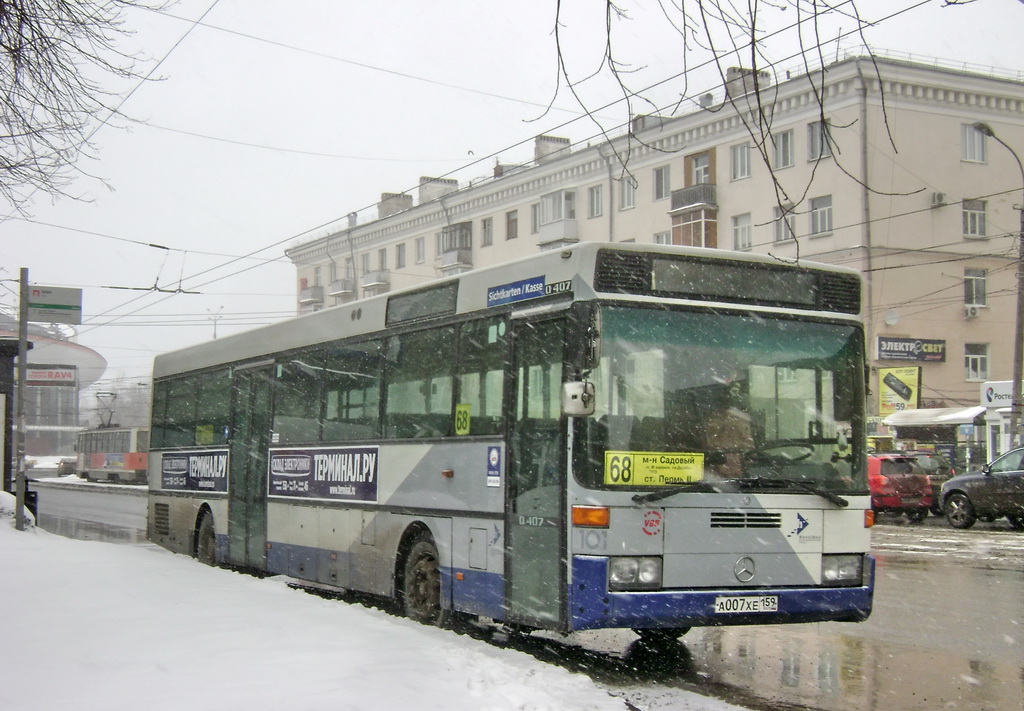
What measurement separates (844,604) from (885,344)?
3169 centimetres

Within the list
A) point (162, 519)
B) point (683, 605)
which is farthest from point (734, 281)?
point (162, 519)

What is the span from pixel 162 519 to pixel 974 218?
32.2m

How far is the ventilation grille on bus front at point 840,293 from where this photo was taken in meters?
8.54

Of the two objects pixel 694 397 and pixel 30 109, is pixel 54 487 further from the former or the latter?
pixel 694 397

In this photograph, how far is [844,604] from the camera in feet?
26.6

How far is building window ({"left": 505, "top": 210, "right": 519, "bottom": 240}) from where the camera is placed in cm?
5262

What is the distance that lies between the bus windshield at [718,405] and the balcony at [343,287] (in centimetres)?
5584

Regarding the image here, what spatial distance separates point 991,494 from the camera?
2222 cm

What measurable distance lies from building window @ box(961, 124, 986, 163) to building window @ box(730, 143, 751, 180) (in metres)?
7.24

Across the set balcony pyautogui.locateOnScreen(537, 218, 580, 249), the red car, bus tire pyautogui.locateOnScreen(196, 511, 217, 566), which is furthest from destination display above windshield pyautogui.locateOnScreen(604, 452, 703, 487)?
balcony pyautogui.locateOnScreen(537, 218, 580, 249)

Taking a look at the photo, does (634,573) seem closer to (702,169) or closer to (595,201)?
(702,169)

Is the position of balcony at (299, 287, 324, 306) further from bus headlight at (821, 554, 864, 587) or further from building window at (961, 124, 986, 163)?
bus headlight at (821, 554, 864, 587)

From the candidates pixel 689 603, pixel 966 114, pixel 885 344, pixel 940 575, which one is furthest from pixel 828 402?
pixel 966 114

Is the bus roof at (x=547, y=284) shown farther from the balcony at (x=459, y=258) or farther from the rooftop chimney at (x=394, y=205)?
the rooftop chimney at (x=394, y=205)
